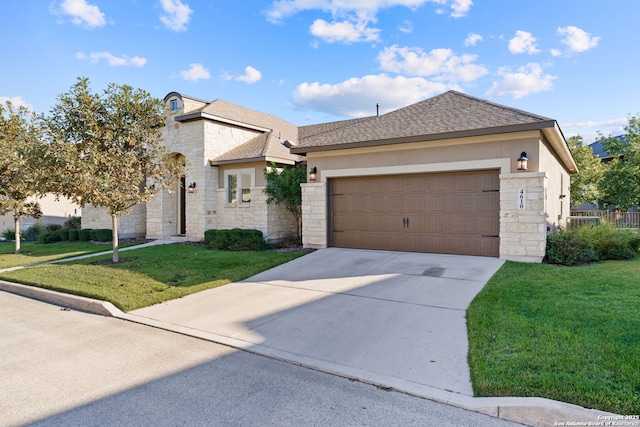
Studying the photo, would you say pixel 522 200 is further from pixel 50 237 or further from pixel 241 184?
pixel 50 237

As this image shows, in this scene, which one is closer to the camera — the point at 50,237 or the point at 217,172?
the point at 217,172

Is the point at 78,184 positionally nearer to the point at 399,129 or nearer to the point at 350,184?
the point at 350,184

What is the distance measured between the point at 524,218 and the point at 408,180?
3.05 meters

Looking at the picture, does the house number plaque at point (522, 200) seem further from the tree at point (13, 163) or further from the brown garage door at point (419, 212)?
the tree at point (13, 163)


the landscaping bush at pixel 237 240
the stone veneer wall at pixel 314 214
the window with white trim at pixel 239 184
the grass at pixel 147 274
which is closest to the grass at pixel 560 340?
the grass at pixel 147 274

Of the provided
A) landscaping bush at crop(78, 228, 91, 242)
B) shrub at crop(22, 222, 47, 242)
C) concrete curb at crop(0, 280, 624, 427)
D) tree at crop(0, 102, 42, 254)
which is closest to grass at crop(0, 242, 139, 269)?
tree at crop(0, 102, 42, 254)

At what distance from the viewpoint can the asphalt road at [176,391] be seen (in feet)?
10.2

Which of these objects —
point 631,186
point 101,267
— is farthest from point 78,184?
point 631,186

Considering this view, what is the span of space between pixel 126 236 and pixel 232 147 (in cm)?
657

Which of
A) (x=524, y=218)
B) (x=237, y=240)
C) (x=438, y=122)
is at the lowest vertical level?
(x=237, y=240)

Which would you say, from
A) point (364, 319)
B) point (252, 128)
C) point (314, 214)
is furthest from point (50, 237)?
point (364, 319)

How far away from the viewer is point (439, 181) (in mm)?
10062

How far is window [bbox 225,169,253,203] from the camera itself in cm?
1494

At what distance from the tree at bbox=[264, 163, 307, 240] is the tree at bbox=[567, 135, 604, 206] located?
18.8 m
